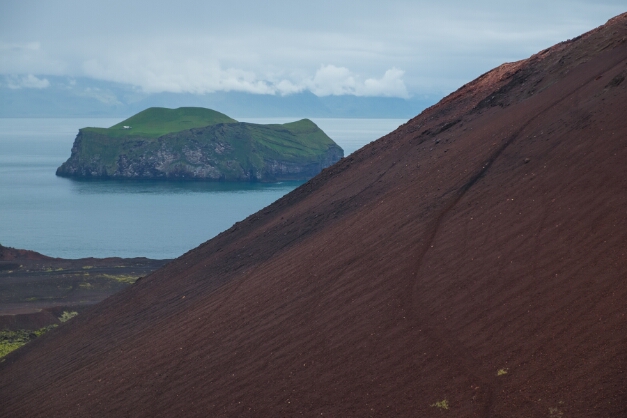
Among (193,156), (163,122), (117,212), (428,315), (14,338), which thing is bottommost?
(14,338)

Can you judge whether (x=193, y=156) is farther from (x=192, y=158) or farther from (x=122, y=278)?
(x=122, y=278)

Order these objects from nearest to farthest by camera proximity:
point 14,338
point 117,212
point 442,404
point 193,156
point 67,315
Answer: point 442,404
point 14,338
point 67,315
point 117,212
point 193,156

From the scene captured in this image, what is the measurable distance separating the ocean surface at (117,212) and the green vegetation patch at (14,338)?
33.2m

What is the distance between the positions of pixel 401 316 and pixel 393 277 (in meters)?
1.68

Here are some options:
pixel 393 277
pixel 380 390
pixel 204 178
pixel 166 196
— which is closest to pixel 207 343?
pixel 393 277

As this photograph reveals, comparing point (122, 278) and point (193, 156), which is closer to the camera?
point (122, 278)

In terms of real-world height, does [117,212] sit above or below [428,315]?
above

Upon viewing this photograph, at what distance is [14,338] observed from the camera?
30844 millimetres

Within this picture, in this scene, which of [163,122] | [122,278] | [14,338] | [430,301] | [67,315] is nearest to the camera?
[430,301]

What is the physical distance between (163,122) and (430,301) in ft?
511

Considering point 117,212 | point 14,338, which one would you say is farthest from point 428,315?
point 117,212

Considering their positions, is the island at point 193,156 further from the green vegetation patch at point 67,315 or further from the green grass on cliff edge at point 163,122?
the green vegetation patch at point 67,315

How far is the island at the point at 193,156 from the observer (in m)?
136

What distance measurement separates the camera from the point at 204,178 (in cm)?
13562
